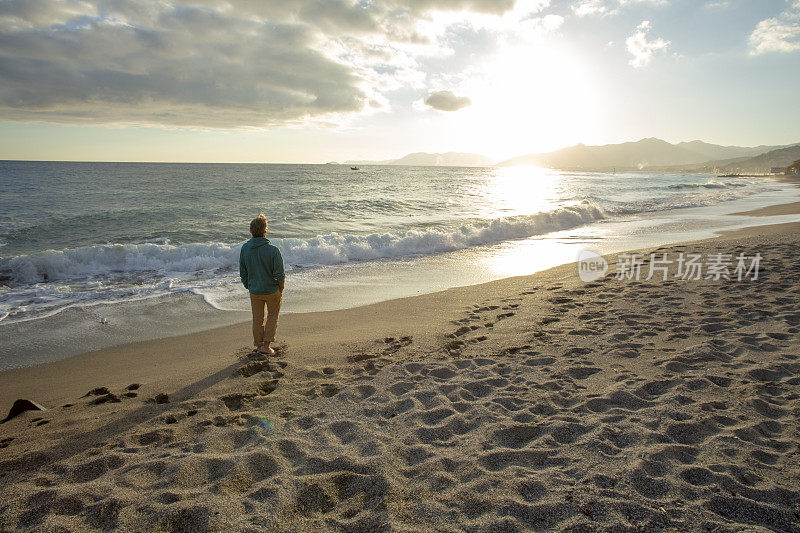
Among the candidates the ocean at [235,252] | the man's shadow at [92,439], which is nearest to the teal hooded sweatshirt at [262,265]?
the man's shadow at [92,439]

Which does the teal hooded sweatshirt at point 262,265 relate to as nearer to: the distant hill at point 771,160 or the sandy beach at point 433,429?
the sandy beach at point 433,429

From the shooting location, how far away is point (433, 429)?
3.25 meters

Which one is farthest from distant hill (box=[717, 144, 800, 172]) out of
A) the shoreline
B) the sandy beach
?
the shoreline

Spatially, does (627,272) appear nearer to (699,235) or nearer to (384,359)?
(384,359)

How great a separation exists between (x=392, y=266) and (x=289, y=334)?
5.12 meters

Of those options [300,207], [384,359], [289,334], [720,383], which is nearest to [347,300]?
[289,334]

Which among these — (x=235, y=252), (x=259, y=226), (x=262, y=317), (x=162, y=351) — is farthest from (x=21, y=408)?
(x=235, y=252)

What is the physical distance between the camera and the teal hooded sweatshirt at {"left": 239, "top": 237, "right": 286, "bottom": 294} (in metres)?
5.03

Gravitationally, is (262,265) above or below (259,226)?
below

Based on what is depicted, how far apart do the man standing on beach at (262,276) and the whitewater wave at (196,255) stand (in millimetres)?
5425

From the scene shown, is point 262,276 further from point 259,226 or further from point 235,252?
point 235,252

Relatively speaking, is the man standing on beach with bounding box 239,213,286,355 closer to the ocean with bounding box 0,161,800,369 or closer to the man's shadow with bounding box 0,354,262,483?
the man's shadow with bounding box 0,354,262,483

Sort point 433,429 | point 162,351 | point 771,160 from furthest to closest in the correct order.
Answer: point 771,160 < point 162,351 < point 433,429

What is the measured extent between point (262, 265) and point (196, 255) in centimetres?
743
